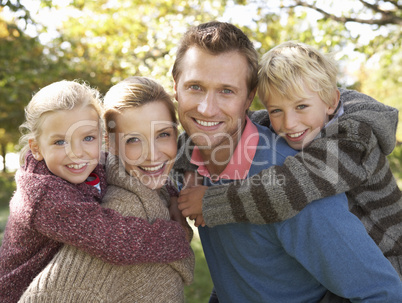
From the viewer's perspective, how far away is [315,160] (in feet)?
6.53

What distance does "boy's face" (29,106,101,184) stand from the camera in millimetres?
2043

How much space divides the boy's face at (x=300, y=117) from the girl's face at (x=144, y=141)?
732 mm

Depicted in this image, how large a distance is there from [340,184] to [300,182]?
0.64 ft

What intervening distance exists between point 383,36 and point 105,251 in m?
7.56

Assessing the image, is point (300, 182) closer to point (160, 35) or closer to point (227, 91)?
point (227, 91)

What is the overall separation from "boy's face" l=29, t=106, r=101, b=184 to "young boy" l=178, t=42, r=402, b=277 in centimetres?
62

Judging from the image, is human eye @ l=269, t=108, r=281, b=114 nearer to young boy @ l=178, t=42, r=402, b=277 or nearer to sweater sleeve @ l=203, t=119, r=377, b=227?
young boy @ l=178, t=42, r=402, b=277

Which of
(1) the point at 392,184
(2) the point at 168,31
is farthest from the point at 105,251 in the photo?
(2) the point at 168,31

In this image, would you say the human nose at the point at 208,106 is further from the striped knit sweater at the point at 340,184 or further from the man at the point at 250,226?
the striped knit sweater at the point at 340,184

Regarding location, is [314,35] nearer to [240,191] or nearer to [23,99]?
[240,191]

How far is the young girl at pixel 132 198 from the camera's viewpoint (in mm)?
1801

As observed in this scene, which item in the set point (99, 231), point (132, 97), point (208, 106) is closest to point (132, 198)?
point (99, 231)

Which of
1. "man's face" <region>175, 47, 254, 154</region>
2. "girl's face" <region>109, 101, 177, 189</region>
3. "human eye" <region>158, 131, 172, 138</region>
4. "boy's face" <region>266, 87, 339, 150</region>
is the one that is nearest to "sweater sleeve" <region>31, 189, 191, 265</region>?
"girl's face" <region>109, 101, 177, 189</region>

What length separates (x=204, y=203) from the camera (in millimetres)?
2121
